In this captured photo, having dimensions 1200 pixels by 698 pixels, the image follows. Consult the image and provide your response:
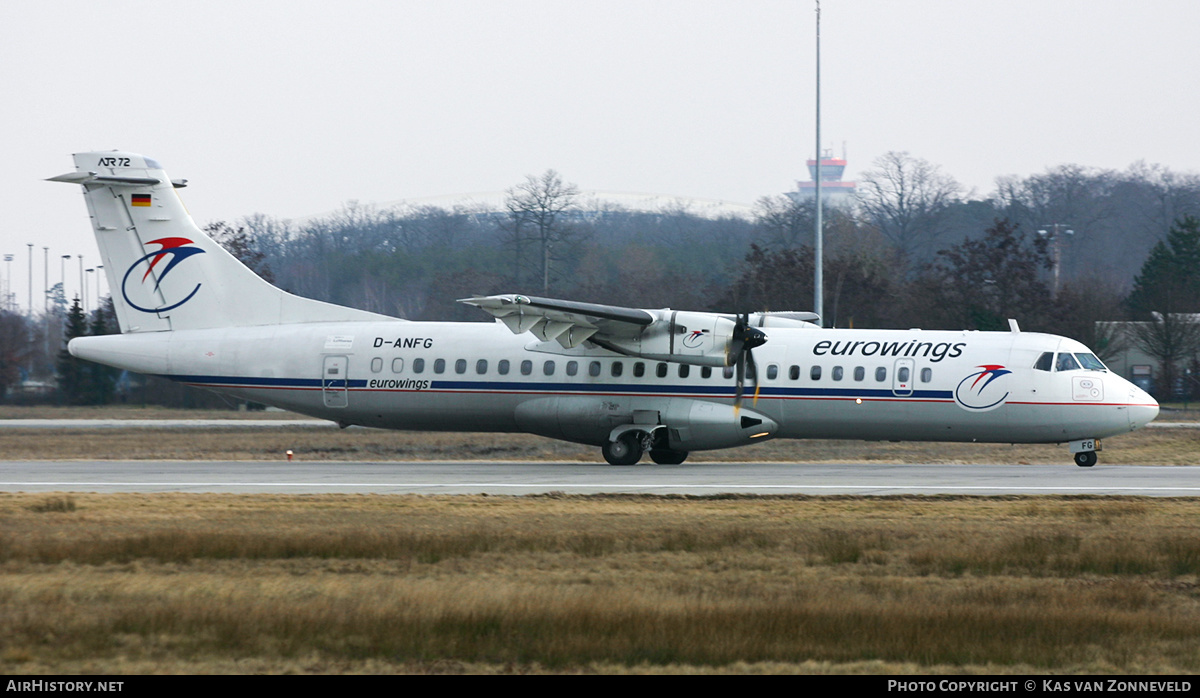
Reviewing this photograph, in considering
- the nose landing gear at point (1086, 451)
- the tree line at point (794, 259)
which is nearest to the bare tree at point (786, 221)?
the tree line at point (794, 259)

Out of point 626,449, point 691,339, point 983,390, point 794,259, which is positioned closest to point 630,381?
point 626,449

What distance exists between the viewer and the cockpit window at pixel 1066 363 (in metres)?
25.0

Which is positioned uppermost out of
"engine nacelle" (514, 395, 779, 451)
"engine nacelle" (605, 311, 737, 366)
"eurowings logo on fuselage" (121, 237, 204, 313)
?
"eurowings logo on fuselage" (121, 237, 204, 313)

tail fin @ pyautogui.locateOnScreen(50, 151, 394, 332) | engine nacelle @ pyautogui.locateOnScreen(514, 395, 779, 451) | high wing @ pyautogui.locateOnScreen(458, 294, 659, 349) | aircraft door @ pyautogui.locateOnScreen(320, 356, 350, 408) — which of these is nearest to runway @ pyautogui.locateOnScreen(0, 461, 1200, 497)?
engine nacelle @ pyautogui.locateOnScreen(514, 395, 779, 451)

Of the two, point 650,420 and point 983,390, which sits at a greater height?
point 983,390

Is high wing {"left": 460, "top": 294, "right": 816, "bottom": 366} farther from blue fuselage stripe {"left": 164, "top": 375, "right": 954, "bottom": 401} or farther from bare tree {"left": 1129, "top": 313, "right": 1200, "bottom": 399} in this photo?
bare tree {"left": 1129, "top": 313, "right": 1200, "bottom": 399}

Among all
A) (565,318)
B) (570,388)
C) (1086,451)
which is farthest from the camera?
(570,388)

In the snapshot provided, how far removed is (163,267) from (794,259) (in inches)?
1218

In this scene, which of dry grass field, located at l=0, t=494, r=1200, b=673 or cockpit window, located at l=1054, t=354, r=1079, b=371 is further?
cockpit window, located at l=1054, t=354, r=1079, b=371

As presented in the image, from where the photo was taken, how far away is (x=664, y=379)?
26125 mm

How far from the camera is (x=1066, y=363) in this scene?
2506 centimetres

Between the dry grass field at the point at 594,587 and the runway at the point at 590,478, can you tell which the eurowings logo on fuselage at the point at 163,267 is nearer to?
the runway at the point at 590,478

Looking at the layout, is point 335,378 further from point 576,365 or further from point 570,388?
point 576,365

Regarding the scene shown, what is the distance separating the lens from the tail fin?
27625 millimetres
